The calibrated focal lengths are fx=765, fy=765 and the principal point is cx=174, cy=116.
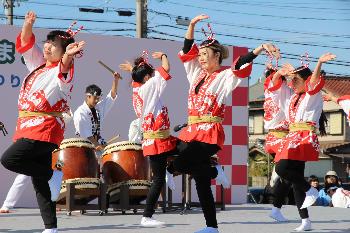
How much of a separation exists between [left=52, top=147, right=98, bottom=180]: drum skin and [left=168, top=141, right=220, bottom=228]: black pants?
7.45ft

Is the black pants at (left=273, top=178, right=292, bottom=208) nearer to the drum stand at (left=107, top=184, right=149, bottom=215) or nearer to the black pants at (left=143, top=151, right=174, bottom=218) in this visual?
the black pants at (left=143, top=151, right=174, bottom=218)

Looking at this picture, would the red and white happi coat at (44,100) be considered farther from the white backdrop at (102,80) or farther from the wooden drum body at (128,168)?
the white backdrop at (102,80)

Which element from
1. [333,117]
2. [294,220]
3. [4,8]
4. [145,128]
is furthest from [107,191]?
[333,117]

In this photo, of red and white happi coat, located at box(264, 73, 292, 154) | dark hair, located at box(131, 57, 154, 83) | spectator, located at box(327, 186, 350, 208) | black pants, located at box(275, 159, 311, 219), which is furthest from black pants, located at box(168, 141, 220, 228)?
spectator, located at box(327, 186, 350, 208)

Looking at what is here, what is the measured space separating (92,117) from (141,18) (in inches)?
393

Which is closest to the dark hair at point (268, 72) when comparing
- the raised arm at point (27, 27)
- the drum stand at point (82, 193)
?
the drum stand at point (82, 193)

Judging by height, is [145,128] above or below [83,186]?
above

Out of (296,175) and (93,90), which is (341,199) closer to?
(93,90)

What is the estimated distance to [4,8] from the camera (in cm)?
2544

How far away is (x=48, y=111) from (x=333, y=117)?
1209 inches

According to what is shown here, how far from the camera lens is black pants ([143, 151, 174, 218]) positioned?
5988 mm

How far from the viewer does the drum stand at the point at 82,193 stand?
715 centimetres

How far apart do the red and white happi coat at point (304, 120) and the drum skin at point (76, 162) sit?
2141 mm

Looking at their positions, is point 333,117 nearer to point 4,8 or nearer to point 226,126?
point 4,8
